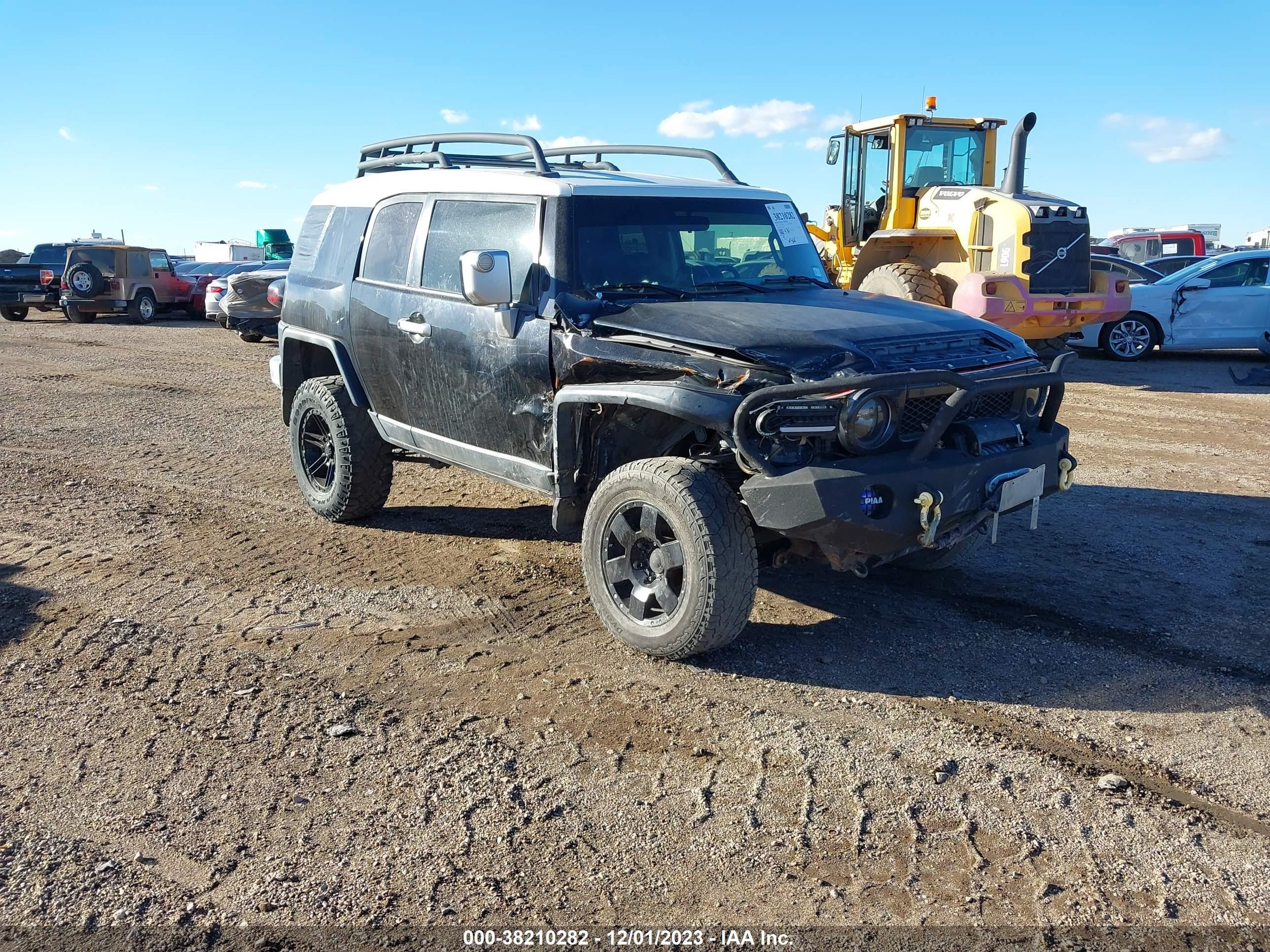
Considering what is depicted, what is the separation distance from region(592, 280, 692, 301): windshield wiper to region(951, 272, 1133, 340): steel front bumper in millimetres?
Result: 7603

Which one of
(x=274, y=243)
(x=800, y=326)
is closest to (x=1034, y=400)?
(x=800, y=326)

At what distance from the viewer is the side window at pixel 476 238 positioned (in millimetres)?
5250

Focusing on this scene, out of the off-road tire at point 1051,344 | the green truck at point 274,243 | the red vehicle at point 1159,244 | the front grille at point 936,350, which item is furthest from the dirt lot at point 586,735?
the green truck at point 274,243

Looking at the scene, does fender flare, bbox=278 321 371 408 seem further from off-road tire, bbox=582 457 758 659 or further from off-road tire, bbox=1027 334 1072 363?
off-road tire, bbox=1027 334 1072 363

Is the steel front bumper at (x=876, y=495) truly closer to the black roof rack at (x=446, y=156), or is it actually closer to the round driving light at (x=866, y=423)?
the round driving light at (x=866, y=423)

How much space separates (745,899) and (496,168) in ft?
14.5

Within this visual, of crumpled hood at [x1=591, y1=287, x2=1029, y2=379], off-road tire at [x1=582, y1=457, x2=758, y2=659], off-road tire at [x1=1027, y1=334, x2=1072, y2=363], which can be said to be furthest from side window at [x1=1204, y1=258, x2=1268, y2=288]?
off-road tire at [x1=582, y1=457, x2=758, y2=659]

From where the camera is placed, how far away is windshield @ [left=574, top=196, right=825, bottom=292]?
5195 millimetres

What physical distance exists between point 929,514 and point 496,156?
13.6 ft

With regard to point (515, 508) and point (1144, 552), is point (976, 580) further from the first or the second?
point (515, 508)

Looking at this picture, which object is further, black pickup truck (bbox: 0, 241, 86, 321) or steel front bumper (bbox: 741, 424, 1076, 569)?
black pickup truck (bbox: 0, 241, 86, 321)

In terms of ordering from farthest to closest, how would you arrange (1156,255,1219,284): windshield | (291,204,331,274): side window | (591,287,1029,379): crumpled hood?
(1156,255,1219,284): windshield, (291,204,331,274): side window, (591,287,1029,379): crumpled hood

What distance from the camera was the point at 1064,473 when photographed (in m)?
4.94

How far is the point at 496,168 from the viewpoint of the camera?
6.10 metres
